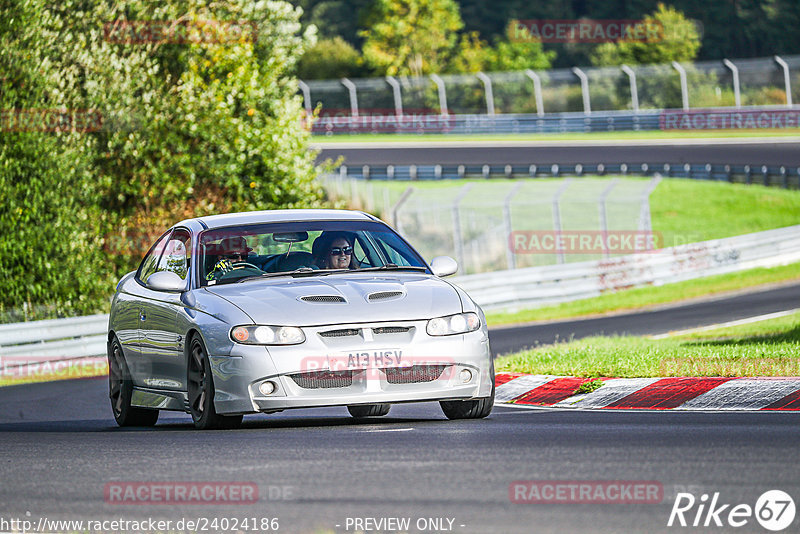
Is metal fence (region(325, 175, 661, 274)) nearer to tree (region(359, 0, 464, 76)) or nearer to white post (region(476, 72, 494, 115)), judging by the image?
white post (region(476, 72, 494, 115))

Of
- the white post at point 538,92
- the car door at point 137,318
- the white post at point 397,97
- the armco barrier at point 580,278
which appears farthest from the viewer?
the white post at point 397,97

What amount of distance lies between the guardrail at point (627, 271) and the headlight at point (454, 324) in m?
16.1

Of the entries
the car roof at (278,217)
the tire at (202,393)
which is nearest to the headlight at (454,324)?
A: the tire at (202,393)

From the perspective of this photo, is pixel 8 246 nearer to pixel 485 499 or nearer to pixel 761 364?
pixel 761 364

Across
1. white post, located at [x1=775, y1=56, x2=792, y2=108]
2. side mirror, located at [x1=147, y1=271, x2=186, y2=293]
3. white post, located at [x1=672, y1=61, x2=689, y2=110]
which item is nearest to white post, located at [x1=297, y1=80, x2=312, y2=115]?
white post, located at [x1=672, y1=61, x2=689, y2=110]

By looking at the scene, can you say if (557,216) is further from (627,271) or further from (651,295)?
(651,295)

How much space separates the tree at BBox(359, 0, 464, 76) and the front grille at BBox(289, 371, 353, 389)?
6555 cm

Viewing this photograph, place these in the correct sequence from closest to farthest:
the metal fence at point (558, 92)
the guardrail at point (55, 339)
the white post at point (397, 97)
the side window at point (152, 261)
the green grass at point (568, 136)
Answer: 1. the side window at point (152, 261)
2. the guardrail at point (55, 339)
3. the metal fence at point (558, 92)
4. the green grass at point (568, 136)
5. the white post at point (397, 97)

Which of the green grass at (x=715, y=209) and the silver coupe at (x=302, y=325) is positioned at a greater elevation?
the silver coupe at (x=302, y=325)

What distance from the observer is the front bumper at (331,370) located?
9.02 m

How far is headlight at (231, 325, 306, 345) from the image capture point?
906cm

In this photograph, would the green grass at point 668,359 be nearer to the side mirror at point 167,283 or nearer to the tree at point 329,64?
the side mirror at point 167,283

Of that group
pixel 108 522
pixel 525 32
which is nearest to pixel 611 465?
pixel 108 522

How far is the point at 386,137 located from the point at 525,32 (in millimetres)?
19000
